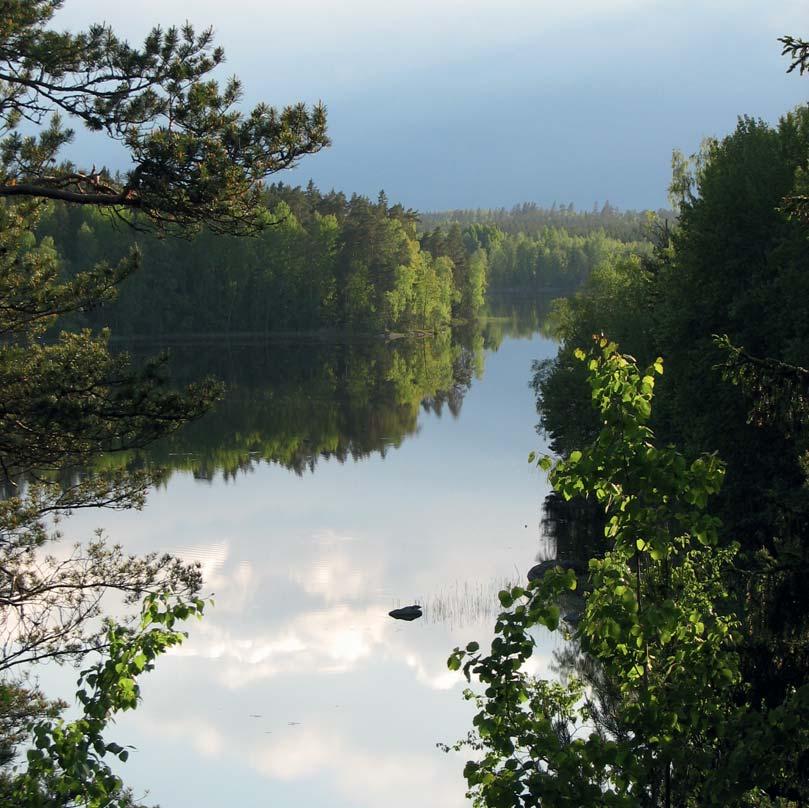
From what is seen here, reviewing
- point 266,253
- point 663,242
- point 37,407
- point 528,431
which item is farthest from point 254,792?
point 266,253

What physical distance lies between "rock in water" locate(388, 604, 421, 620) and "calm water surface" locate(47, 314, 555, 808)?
334 millimetres

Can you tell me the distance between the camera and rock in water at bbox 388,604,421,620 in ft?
95.9

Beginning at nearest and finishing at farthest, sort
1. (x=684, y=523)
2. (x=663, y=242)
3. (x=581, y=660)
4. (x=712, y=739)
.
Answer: (x=684, y=523), (x=712, y=739), (x=581, y=660), (x=663, y=242)

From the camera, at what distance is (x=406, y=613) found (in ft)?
96.0

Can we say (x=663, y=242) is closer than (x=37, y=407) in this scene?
No

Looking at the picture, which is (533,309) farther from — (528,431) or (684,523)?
(684,523)

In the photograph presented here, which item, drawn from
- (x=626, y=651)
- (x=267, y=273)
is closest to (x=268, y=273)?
(x=267, y=273)

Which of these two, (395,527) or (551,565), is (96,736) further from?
(395,527)

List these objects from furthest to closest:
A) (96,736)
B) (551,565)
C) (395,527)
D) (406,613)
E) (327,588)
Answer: (395,527) < (327,588) < (551,565) < (406,613) < (96,736)

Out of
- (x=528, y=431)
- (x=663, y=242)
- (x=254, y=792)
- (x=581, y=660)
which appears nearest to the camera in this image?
(x=254, y=792)

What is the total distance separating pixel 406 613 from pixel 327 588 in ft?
11.1

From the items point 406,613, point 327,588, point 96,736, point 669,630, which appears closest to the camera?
point 96,736

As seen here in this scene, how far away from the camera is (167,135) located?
48.4ft

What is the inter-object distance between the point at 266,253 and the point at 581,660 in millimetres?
92504
